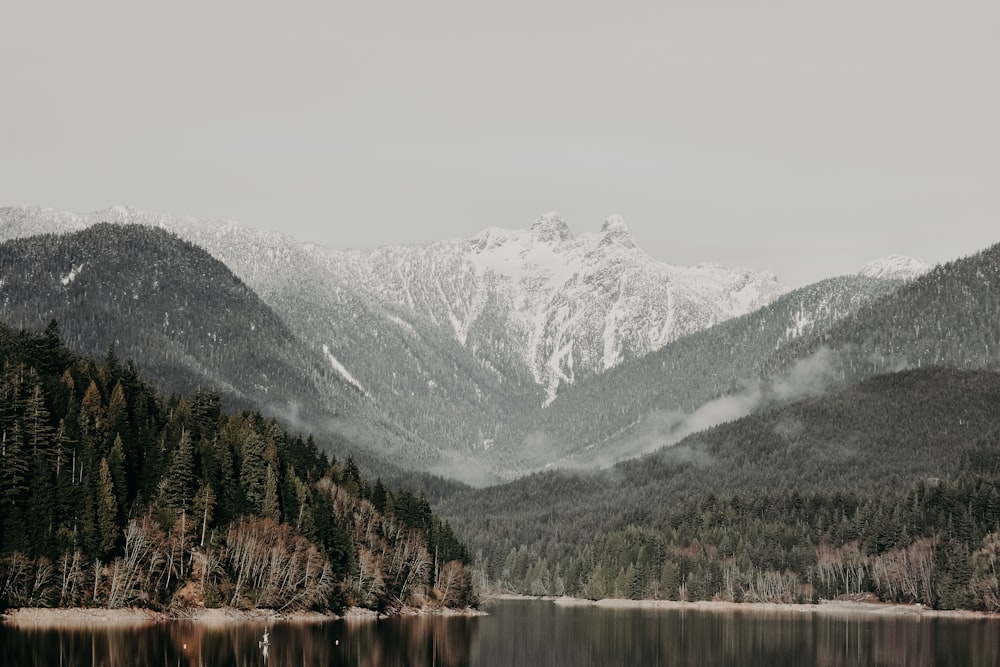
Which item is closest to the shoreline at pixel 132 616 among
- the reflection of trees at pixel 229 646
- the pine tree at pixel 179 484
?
the reflection of trees at pixel 229 646

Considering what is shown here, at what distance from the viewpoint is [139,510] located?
17225cm

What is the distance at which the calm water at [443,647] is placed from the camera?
130000 millimetres

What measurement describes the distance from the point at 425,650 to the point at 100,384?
69817 mm

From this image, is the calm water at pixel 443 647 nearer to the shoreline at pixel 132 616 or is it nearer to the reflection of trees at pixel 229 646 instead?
the reflection of trees at pixel 229 646

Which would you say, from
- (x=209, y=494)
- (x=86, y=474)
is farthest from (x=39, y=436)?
(x=209, y=494)

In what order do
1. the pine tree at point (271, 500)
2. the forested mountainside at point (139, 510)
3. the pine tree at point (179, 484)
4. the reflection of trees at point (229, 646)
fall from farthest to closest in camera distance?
the pine tree at point (271, 500)
the pine tree at point (179, 484)
the forested mountainside at point (139, 510)
the reflection of trees at point (229, 646)

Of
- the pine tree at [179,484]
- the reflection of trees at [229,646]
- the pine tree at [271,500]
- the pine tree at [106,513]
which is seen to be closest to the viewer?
the reflection of trees at [229,646]

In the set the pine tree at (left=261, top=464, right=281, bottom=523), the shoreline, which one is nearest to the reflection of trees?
the shoreline

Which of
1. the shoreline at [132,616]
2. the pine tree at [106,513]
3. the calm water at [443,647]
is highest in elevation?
the pine tree at [106,513]

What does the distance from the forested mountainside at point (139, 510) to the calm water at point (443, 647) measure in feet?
24.2

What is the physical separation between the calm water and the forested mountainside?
7.37m

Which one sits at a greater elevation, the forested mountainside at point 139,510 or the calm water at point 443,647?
the forested mountainside at point 139,510

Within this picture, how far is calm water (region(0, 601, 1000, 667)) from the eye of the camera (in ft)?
427

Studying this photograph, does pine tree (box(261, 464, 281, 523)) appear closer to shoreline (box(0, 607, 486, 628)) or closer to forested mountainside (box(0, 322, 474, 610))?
forested mountainside (box(0, 322, 474, 610))
